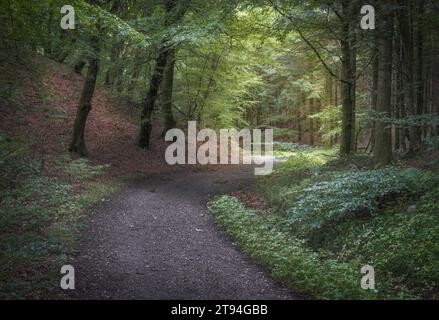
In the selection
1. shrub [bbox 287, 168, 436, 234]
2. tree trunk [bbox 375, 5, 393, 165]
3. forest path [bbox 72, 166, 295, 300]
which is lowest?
forest path [bbox 72, 166, 295, 300]

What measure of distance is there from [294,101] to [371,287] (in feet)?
104

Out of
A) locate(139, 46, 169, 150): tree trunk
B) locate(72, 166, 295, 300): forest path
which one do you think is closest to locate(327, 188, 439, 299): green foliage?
locate(72, 166, 295, 300): forest path

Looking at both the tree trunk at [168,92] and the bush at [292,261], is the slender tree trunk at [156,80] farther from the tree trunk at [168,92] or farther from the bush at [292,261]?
the bush at [292,261]

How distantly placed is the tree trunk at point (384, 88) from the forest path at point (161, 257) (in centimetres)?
529

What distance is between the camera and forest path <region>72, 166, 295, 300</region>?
6789mm

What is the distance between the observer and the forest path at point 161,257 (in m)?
6.79

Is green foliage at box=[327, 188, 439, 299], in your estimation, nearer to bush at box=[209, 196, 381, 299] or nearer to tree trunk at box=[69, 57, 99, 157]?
bush at box=[209, 196, 381, 299]

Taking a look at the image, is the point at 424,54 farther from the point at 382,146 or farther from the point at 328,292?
the point at 328,292

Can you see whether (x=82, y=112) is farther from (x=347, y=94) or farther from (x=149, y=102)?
(x=347, y=94)

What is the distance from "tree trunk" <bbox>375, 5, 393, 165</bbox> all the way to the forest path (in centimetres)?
529

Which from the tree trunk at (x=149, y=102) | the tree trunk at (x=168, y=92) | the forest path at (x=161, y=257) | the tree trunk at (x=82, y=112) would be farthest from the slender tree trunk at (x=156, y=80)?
the forest path at (x=161, y=257)

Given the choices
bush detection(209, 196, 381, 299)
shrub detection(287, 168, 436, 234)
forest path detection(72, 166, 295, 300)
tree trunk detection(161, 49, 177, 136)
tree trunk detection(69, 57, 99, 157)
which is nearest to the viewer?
bush detection(209, 196, 381, 299)

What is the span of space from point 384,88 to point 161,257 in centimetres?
770

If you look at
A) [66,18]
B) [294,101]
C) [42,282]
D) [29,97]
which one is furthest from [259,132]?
[42,282]
